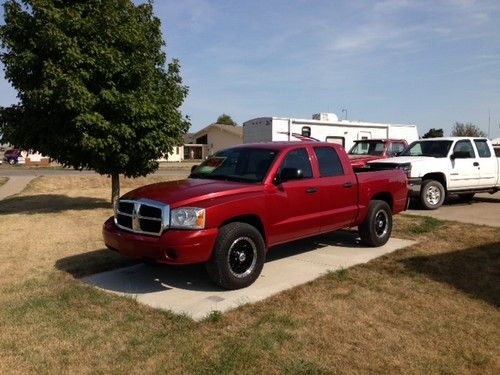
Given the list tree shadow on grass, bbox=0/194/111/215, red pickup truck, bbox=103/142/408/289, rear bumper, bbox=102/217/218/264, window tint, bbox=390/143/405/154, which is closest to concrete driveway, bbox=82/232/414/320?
red pickup truck, bbox=103/142/408/289

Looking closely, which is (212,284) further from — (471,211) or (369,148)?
(369,148)

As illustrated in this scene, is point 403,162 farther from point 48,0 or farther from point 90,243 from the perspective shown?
point 48,0

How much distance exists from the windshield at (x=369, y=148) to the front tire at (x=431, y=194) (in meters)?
3.34

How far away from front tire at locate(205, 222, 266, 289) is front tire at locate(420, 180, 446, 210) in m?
8.12

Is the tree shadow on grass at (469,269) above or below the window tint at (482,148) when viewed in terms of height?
below

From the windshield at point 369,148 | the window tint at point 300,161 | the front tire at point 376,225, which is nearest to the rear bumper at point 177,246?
the window tint at point 300,161

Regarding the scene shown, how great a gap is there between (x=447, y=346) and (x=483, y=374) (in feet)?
1.59

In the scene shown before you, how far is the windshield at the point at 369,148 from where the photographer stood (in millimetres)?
16469

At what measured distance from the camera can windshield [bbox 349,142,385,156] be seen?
648 inches

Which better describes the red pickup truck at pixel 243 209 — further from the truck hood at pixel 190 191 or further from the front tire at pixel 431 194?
the front tire at pixel 431 194

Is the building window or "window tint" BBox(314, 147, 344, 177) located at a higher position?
the building window

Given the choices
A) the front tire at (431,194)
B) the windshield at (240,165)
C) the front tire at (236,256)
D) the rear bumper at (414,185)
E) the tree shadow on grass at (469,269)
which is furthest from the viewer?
the front tire at (431,194)

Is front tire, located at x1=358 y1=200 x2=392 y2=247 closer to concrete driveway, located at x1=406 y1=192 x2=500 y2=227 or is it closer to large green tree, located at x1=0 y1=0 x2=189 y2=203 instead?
concrete driveway, located at x1=406 y1=192 x2=500 y2=227

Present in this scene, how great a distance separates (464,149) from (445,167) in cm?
112
